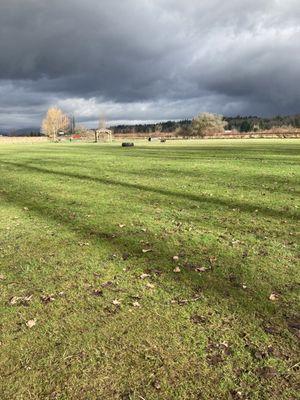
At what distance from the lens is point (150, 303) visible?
5430 mm

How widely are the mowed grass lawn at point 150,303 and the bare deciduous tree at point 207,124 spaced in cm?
15369

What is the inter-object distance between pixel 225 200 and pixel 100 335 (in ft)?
28.2

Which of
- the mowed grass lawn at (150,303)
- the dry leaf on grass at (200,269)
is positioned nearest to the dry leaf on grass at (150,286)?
the mowed grass lawn at (150,303)

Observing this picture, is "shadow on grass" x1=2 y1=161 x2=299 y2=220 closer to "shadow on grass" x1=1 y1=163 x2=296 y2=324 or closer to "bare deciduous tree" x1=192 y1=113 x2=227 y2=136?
"shadow on grass" x1=1 y1=163 x2=296 y2=324

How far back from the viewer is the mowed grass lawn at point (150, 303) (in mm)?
3854

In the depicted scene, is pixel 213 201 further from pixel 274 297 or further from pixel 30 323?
pixel 30 323

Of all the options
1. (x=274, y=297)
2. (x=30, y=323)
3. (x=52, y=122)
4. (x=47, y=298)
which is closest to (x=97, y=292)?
(x=47, y=298)

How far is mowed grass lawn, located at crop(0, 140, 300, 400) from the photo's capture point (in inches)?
152

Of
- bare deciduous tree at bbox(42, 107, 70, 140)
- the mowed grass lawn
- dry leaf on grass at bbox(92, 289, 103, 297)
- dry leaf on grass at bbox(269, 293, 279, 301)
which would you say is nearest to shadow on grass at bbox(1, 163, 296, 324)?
the mowed grass lawn

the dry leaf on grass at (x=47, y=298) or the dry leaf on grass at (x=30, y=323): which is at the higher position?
the dry leaf on grass at (x=47, y=298)

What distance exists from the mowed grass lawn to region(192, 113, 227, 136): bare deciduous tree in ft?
504

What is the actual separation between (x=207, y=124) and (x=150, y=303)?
160 m

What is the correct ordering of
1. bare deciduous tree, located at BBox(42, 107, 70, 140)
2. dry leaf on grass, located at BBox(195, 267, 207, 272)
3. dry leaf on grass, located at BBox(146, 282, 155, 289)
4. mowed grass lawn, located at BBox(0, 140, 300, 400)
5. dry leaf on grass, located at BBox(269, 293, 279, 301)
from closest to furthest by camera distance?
mowed grass lawn, located at BBox(0, 140, 300, 400) → dry leaf on grass, located at BBox(269, 293, 279, 301) → dry leaf on grass, located at BBox(146, 282, 155, 289) → dry leaf on grass, located at BBox(195, 267, 207, 272) → bare deciduous tree, located at BBox(42, 107, 70, 140)

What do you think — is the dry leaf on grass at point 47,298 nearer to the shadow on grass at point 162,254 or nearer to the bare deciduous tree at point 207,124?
the shadow on grass at point 162,254
